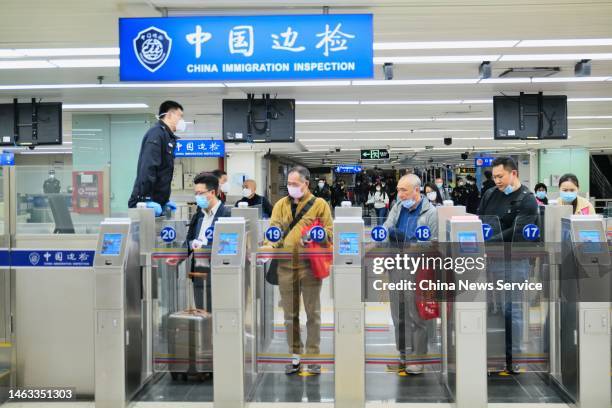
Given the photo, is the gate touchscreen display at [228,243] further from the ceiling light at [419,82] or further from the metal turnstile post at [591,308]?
the ceiling light at [419,82]

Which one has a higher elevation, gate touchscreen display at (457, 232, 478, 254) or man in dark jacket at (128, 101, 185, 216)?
man in dark jacket at (128, 101, 185, 216)

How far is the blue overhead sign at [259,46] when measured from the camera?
4.81 metres

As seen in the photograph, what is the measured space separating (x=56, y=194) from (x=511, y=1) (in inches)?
163

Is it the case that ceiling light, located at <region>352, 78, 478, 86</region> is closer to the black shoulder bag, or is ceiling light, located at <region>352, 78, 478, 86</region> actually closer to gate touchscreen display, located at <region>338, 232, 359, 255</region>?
the black shoulder bag

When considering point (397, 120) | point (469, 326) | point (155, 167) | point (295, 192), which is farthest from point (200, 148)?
point (469, 326)

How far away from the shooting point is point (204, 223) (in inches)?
190

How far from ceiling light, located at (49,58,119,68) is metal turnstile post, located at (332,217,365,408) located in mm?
4696

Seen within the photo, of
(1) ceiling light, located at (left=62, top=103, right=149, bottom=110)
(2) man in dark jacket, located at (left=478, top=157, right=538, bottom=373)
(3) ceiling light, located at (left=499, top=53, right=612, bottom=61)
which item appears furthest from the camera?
(1) ceiling light, located at (left=62, top=103, right=149, bottom=110)

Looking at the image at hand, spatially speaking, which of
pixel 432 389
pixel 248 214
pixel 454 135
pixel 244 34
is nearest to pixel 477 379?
pixel 432 389

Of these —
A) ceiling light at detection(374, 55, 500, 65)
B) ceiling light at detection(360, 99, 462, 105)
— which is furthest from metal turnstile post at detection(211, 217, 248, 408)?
ceiling light at detection(360, 99, 462, 105)

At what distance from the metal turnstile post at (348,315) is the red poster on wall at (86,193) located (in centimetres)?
208

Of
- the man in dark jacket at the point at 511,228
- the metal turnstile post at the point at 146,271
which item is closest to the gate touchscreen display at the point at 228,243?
the metal turnstile post at the point at 146,271

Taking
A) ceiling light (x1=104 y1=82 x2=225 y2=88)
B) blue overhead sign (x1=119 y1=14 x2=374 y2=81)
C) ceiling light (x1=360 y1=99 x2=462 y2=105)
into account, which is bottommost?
blue overhead sign (x1=119 y1=14 x2=374 y2=81)

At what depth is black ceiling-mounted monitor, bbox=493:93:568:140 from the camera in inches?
377
